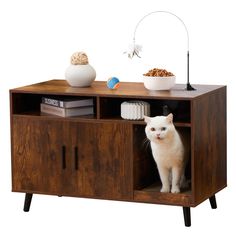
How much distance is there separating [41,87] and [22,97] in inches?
6.1

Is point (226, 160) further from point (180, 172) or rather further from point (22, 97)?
point (22, 97)

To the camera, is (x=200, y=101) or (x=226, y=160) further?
(x=226, y=160)

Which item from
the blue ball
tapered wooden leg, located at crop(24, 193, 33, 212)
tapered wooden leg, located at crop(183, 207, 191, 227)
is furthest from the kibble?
tapered wooden leg, located at crop(24, 193, 33, 212)

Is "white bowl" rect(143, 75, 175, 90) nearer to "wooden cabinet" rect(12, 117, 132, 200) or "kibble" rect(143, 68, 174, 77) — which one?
"kibble" rect(143, 68, 174, 77)

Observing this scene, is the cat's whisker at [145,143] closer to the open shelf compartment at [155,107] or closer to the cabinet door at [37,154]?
the open shelf compartment at [155,107]

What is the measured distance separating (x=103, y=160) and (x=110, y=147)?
11cm

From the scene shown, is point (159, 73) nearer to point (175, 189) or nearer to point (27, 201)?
point (175, 189)

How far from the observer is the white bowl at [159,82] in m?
7.25

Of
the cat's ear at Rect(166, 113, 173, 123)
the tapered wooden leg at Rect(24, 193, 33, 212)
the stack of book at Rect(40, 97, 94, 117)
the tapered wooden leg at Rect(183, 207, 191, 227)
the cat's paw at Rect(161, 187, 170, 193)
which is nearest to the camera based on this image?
the cat's ear at Rect(166, 113, 173, 123)

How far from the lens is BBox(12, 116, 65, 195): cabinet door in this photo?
→ 292 inches

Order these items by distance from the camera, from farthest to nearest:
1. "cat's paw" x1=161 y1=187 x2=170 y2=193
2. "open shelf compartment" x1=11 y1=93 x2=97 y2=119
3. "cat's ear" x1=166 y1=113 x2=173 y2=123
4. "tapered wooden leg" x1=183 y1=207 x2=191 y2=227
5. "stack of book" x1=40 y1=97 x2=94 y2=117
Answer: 1. "open shelf compartment" x1=11 y1=93 x2=97 y2=119
2. "stack of book" x1=40 y1=97 x2=94 y2=117
3. "cat's paw" x1=161 y1=187 x2=170 y2=193
4. "tapered wooden leg" x1=183 y1=207 x2=191 y2=227
5. "cat's ear" x1=166 y1=113 x2=173 y2=123

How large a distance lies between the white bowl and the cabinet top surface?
42mm

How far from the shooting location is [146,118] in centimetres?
705

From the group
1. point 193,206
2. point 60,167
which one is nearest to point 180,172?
point 193,206
